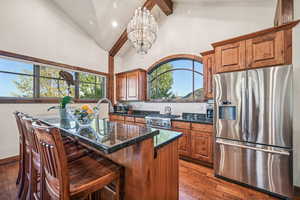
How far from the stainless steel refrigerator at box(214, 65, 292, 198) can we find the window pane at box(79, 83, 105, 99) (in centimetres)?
376

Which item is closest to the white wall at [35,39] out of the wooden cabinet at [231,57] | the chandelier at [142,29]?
the chandelier at [142,29]

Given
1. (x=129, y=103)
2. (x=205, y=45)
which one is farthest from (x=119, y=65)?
(x=205, y=45)

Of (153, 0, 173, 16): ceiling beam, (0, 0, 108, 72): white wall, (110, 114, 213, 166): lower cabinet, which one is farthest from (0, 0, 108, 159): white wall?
(110, 114, 213, 166): lower cabinet

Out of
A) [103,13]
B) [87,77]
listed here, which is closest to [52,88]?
[87,77]

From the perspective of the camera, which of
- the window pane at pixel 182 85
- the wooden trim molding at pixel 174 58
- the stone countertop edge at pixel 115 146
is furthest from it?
the window pane at pixel 182 85

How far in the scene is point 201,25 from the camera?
334 centimetres

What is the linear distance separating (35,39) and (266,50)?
180 inches

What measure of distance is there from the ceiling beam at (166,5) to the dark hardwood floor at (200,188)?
13.0 ft

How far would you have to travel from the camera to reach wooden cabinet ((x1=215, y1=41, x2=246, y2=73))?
2109 mm

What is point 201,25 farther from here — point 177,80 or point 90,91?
point 90,91

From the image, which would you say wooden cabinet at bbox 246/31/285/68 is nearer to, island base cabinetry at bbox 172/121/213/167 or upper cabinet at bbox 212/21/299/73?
upper cabinet at bbox 212/21/299/73

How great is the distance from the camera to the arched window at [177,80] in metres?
3.45

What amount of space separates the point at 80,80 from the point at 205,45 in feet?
12.1

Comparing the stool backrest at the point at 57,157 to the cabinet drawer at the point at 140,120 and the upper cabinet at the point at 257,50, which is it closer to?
the upper cabinet at the point at 257,50
